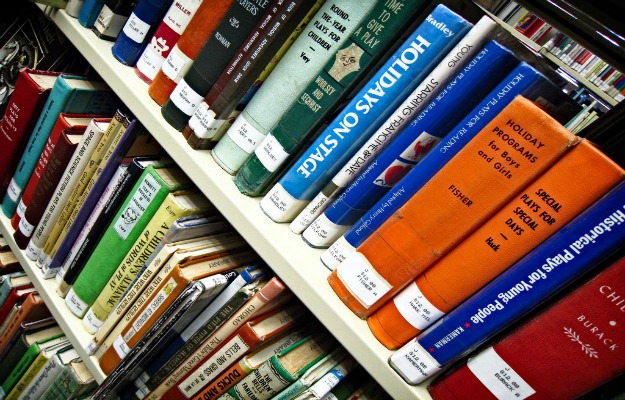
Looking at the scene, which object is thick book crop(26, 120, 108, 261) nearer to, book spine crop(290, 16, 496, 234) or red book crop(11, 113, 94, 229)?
red book crop(11, 113, 94, 229)

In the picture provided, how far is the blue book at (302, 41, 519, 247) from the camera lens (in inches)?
17.6

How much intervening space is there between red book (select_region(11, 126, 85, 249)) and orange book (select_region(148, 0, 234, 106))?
234mm

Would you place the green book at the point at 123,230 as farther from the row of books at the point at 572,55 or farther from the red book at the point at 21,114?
the row of books at the point at 572,55

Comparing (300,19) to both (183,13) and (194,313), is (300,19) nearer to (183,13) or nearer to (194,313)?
(183,13)

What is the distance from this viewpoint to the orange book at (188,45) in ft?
2.01

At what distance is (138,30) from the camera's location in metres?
0.70

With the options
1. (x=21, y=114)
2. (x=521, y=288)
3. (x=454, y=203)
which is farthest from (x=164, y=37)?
(x=521, y=288)

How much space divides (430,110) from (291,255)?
26 cm

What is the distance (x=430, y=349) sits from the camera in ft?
1.61

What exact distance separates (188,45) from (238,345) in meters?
0.46

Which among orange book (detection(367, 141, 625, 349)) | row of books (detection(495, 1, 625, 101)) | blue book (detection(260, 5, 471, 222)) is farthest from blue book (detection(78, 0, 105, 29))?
row of books (detection(495, 1, 625, 101))

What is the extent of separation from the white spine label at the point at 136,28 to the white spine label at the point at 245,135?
0.25 metres

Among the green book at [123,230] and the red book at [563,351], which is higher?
the red book at [563,351]

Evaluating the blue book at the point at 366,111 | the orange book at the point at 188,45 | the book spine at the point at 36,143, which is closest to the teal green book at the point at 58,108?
the book spine at the point at 36,143
